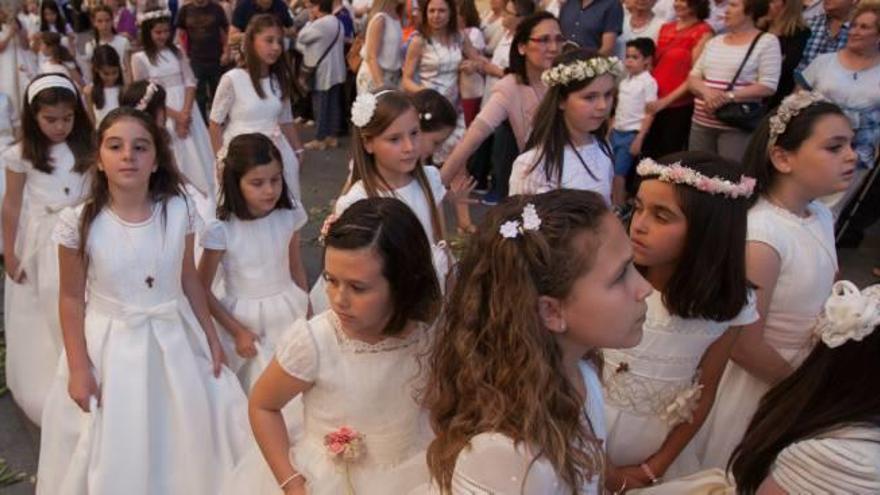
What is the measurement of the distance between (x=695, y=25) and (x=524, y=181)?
10.4ft

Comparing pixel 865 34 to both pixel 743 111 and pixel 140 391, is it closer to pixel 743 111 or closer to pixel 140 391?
pixel 743 111

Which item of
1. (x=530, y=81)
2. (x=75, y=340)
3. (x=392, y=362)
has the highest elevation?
(x=530, y=81)

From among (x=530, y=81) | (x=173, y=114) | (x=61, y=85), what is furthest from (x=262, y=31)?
(x=530, y=81)

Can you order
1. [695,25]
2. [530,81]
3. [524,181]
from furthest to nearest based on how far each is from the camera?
[695,25], [530,81], [524,181]

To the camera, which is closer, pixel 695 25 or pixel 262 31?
pixel 262 31

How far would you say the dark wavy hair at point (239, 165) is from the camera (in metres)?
3.25

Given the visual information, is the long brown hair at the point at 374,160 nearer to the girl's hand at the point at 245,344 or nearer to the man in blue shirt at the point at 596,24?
the girl's hand at the point at 245,344

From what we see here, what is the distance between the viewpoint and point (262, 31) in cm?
532

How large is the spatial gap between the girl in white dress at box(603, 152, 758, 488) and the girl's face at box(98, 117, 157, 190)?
1.82 meters

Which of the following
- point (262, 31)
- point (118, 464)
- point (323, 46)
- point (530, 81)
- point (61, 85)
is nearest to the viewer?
point (118, 464)

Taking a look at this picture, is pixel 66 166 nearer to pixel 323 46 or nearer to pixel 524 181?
pixel 524 181

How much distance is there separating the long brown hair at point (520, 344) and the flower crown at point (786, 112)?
1206mm

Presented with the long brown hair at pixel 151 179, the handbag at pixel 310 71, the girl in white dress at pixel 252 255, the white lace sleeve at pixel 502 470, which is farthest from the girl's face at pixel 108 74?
the white lace sleeve at pixel 502 470

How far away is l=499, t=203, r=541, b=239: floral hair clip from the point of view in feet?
5.38
